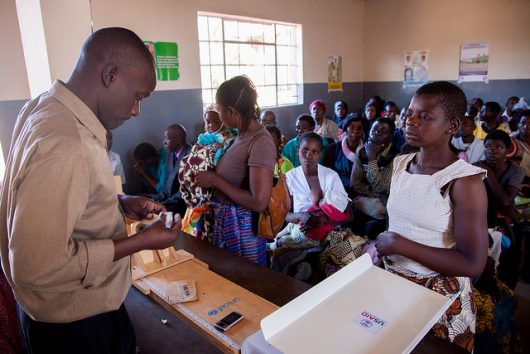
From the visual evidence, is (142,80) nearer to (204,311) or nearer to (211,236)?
(204,311)

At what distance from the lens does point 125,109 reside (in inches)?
36.5

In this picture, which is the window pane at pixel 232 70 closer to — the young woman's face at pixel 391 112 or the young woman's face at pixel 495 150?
the young woman's face at pixel 391 112

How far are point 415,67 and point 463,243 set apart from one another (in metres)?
7.81

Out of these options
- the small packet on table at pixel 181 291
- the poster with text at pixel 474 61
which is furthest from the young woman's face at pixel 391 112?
the small packet on table at pixel 181 291

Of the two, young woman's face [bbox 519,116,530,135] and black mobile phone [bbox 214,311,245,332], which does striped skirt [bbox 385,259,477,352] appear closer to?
black mobile phone [bbox 214,311,245,332]

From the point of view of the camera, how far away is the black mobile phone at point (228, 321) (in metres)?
1.06

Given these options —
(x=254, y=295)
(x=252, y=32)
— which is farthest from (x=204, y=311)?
(x=252, y=32)

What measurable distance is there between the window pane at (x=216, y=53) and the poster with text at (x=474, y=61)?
16.3 feet

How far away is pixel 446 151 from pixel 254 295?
2.80ft

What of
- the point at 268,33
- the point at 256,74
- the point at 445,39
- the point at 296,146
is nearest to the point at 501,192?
the point at 296,146

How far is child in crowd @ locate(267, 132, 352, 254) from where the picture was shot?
2.49 metres

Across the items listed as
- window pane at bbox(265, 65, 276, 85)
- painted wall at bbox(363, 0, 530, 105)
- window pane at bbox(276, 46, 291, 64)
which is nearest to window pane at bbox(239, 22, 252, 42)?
window pane at bbox(265, 65, 276, 85)

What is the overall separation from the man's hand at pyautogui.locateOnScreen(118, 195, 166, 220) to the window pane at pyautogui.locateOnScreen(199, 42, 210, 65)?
15.1ft

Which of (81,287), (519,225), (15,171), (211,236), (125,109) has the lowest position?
(519,225)
